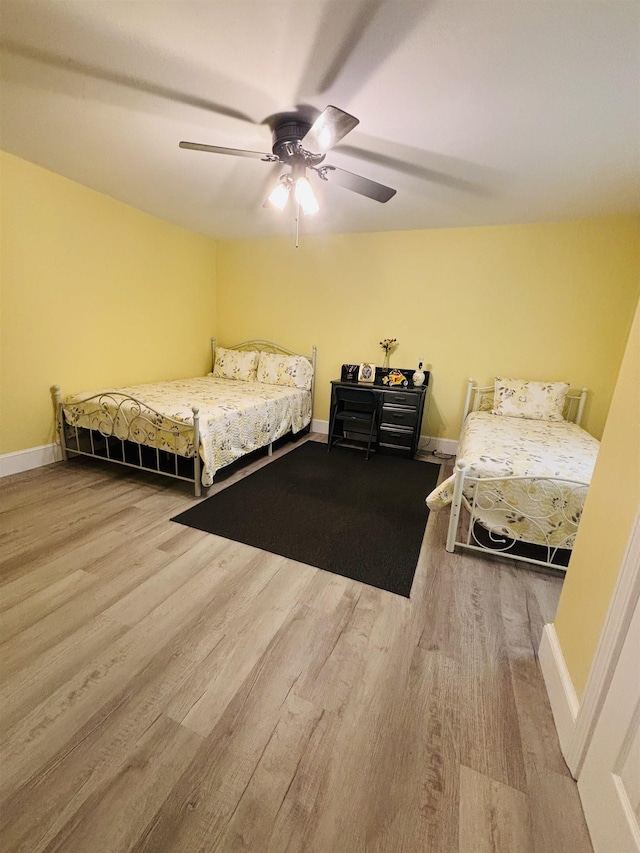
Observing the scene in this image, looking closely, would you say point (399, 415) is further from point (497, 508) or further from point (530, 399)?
point (497, 508)

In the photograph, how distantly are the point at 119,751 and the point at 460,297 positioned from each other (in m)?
4.02

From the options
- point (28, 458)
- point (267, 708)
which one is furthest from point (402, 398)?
point (28, 458)

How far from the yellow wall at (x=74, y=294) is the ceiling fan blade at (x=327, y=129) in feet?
7.38

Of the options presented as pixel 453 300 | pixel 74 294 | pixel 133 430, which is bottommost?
pixel 133 430

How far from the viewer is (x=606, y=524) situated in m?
1.08

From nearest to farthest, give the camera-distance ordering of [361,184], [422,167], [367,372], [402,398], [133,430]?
1. [361,184]
2. [422,167]
3. [133,430]
4. [402,398]
5. [367,372]

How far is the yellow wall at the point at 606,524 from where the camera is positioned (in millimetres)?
983

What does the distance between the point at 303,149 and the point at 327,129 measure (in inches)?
14.5

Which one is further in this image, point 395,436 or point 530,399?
point 395,436

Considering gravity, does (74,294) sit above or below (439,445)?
above

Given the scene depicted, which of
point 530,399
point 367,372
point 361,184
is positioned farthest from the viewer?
point 367,372

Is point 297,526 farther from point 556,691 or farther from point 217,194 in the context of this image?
point 217,194

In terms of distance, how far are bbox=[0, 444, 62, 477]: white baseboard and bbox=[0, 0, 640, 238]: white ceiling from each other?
85.5 inches

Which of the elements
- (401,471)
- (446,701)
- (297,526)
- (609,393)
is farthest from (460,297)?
(446,701)
